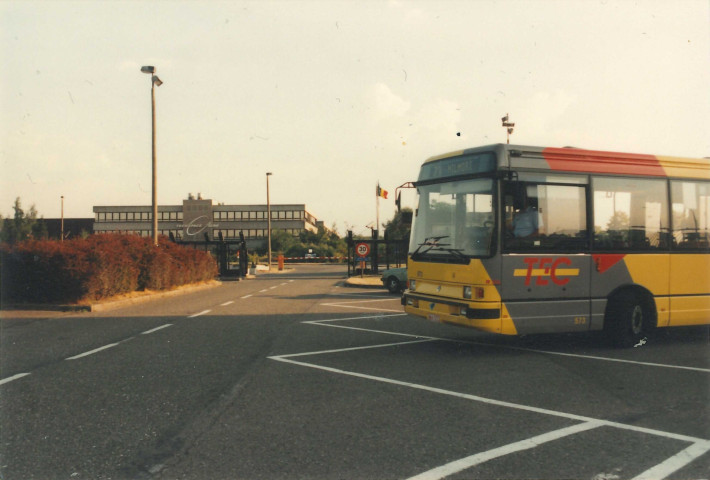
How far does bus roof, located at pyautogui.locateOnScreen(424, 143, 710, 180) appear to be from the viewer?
863 cm

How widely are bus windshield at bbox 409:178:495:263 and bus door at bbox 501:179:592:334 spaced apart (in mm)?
262

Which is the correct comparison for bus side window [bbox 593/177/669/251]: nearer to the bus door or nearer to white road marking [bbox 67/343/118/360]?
the bus door

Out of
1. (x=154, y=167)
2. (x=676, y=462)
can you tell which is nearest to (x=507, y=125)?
(x=154, y=167)

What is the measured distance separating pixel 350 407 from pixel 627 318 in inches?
213

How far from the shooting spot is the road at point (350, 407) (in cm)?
418

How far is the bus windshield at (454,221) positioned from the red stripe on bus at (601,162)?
3.99ft

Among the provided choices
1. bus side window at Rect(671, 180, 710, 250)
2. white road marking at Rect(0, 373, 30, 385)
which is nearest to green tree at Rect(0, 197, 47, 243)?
white road marking at Rect(0, 373, 30, 385)

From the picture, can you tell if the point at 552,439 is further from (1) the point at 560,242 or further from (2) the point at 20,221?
(2) the point at 20,221

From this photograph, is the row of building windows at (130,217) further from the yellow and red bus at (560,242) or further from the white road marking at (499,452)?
the white road marking at (499,452)

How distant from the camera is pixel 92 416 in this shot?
5391 millimetres

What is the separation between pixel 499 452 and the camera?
4.41 meters

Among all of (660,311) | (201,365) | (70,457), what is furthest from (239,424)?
(660,311)

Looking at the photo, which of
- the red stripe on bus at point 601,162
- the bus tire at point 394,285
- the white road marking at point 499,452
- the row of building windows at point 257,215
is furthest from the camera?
the row of building windows at point 257,215

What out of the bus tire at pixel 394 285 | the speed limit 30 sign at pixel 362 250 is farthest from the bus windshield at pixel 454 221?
the speed limit 30 sign at pixel 362 250
